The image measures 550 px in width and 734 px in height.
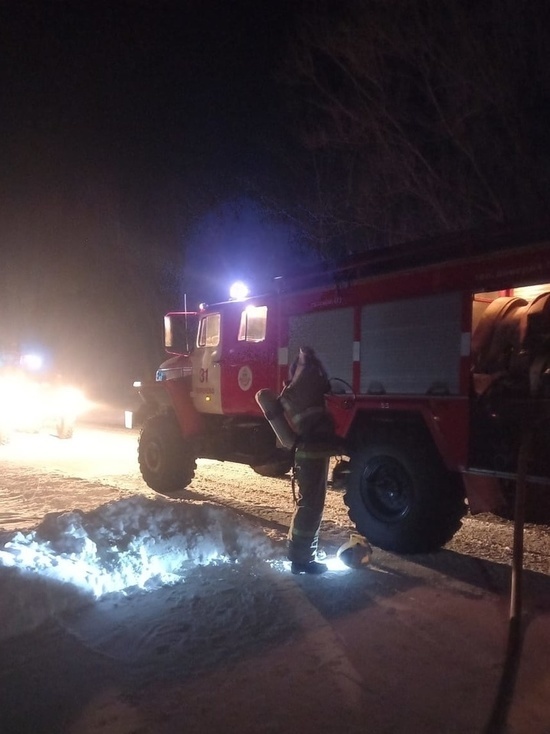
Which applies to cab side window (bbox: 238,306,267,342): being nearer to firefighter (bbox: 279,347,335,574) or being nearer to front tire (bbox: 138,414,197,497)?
front tire (bbox: 138,414,197,497)

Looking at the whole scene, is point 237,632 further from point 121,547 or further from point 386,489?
point 386,489

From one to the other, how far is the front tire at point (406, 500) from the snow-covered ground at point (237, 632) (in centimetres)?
26

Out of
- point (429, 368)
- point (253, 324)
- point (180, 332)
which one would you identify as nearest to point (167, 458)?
point (180, 332)

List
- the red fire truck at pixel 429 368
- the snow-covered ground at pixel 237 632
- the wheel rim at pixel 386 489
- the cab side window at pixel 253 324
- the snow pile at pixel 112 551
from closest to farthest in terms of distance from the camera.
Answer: the snow-covered ground at pixel 237 632
the snow pile at pixel 112 551
the red fire truck at pixel 429 368
the wheel rim at pixel 386 489
the cab side window at pixel 253 324

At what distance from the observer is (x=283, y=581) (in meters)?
5.43

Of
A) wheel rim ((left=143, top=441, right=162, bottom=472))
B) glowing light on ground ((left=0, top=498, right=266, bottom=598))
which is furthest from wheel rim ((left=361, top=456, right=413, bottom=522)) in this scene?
wheel rim ((left=143, top=441, right=162, bottom=472))

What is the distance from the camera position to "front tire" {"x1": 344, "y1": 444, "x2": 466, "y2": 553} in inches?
256

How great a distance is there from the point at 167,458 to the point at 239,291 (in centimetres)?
259

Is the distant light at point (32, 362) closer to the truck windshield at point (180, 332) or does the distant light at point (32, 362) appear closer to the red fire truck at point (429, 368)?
the truck windshield at point (180, 332)

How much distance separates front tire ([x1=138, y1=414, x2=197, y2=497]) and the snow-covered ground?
3.26m

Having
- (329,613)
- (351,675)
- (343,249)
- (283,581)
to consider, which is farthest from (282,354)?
(343,249)

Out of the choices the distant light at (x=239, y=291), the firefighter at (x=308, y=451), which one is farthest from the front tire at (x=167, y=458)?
the firefighter at (x=308, y=451)

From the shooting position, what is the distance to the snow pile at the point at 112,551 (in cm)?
470

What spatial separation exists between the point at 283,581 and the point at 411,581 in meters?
1.04
